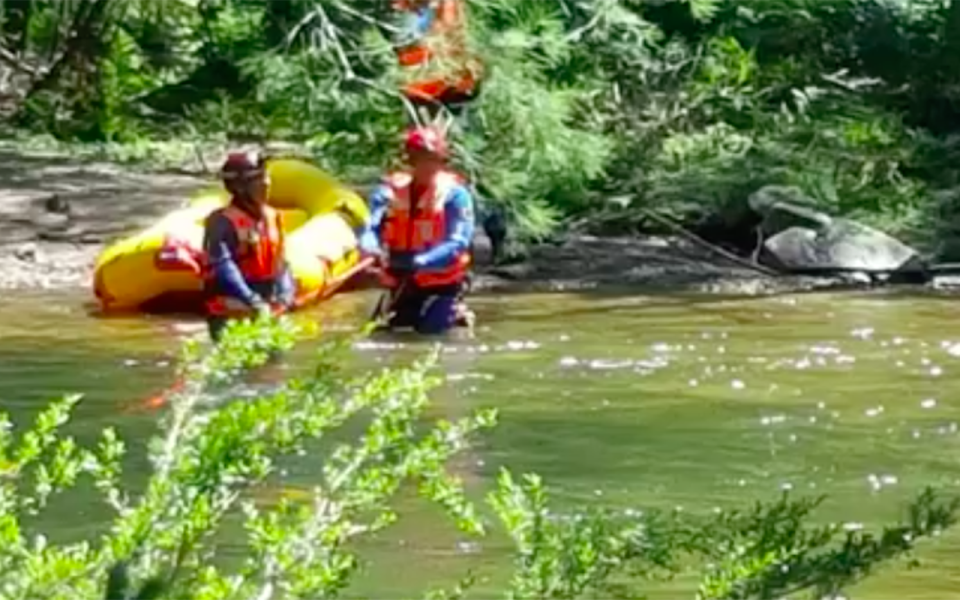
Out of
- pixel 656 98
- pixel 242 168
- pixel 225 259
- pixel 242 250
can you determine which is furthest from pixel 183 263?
pixel 656 98

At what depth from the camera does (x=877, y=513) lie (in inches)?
267

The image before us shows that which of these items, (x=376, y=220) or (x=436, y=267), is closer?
(x=436, y=267)

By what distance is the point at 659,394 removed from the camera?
30.0 feet

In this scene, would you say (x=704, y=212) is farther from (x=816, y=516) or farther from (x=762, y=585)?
(x=762, y=585)

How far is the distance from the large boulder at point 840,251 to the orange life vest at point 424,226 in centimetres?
281

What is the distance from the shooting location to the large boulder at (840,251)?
42.0ft

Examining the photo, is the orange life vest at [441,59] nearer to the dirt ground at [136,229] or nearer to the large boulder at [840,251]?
the dirt ground at [136,229]

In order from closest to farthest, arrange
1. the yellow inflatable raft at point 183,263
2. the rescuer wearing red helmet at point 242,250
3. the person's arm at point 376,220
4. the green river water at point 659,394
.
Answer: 1. the green river water at point 659,394
2. the rescuer wearing red helmet at point 242,250
3. the person's arm at point 376,220
4. the yellow inflatable raft at point 183,263

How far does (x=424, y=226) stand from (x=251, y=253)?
930 millimetres

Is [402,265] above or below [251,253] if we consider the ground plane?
below

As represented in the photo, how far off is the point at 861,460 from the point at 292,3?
5298 millimetres

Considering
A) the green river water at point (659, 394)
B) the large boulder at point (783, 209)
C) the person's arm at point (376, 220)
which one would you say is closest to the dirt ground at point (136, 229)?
the large boulder at point (783, 209)

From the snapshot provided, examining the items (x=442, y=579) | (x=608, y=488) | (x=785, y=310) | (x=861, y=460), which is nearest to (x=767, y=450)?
(x=861, y=460)

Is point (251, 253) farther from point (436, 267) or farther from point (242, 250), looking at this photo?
point (436, 267)
